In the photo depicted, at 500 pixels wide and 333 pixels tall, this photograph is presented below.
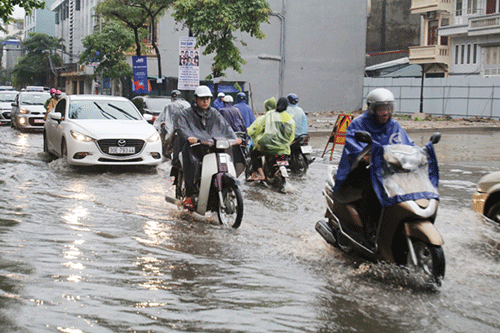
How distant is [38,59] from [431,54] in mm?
49863

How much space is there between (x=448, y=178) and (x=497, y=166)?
2.75 metres

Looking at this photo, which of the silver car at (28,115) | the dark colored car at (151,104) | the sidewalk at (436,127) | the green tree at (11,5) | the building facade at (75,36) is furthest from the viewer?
the building facade at (75,36)

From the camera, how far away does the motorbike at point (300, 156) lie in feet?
41.5

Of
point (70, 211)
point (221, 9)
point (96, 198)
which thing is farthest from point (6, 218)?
point (221, 9)

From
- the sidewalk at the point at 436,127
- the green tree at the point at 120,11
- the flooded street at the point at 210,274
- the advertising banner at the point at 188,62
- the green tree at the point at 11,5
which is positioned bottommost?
the flooded street at the point at 210,274

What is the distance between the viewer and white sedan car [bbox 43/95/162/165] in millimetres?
12234

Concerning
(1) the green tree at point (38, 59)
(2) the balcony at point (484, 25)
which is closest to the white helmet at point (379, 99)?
(2) the balcony at point (484, 25)

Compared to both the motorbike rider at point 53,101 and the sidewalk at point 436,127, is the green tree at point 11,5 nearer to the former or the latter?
the motorbike rider at point 53,101

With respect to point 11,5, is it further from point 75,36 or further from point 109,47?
point 75,36

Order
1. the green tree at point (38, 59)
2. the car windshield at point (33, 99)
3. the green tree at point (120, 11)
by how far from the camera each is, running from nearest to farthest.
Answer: the car windshield at point (33, 99) < the green tree at point (120, 11) < the green tree at point (38, 59)

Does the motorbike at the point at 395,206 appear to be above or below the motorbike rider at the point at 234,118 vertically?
below

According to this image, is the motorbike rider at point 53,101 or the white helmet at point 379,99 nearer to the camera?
the white helmet at point 379,99

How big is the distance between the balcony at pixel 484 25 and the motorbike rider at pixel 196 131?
3525 cm

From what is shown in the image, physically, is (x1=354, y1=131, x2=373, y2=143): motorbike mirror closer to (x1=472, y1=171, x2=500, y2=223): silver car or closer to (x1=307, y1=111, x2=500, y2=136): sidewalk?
(x1=472, y1=171, x2=500, y2=223): silver car
